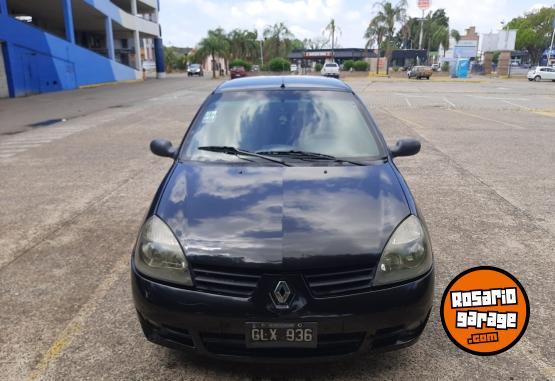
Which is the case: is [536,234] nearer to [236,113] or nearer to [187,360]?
[236,113]

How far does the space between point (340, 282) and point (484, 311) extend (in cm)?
103

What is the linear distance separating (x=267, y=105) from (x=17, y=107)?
2026cm

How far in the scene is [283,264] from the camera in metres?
2.27

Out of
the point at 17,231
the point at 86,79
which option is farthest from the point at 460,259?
the point at 86,79

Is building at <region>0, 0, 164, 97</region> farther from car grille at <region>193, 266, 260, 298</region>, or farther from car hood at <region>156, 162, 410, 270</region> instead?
car grille at <region>193, 266, 260, 298</region>

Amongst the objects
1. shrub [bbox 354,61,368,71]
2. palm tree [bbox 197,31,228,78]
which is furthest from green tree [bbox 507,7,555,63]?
palm tree [bbox 197,31,228,78]

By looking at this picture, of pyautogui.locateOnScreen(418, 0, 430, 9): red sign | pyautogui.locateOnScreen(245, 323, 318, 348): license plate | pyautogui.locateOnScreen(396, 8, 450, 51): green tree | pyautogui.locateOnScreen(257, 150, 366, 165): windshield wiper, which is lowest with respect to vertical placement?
pyautogui.locateOnScreen(245, 323, 318, 348): license plate

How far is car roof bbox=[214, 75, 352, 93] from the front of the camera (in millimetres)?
4102

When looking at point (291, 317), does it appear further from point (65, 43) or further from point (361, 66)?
point (361, 66)

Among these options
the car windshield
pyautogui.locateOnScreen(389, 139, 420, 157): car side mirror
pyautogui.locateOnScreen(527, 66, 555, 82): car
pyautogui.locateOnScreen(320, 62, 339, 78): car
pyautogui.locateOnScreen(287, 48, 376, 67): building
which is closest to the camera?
the car windshield

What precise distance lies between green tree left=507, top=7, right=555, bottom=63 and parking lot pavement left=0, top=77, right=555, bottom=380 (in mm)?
80993

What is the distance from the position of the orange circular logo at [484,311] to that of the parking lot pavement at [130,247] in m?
0.10

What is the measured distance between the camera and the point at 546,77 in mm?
46406

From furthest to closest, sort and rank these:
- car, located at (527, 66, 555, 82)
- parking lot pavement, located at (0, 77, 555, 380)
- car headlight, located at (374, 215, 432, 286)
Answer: car, located at (527, 66, 555, 82) < parking lot pavement, located at (0, 77, 555, 380) < car headlight, located at (374, 215, 432, 286)
